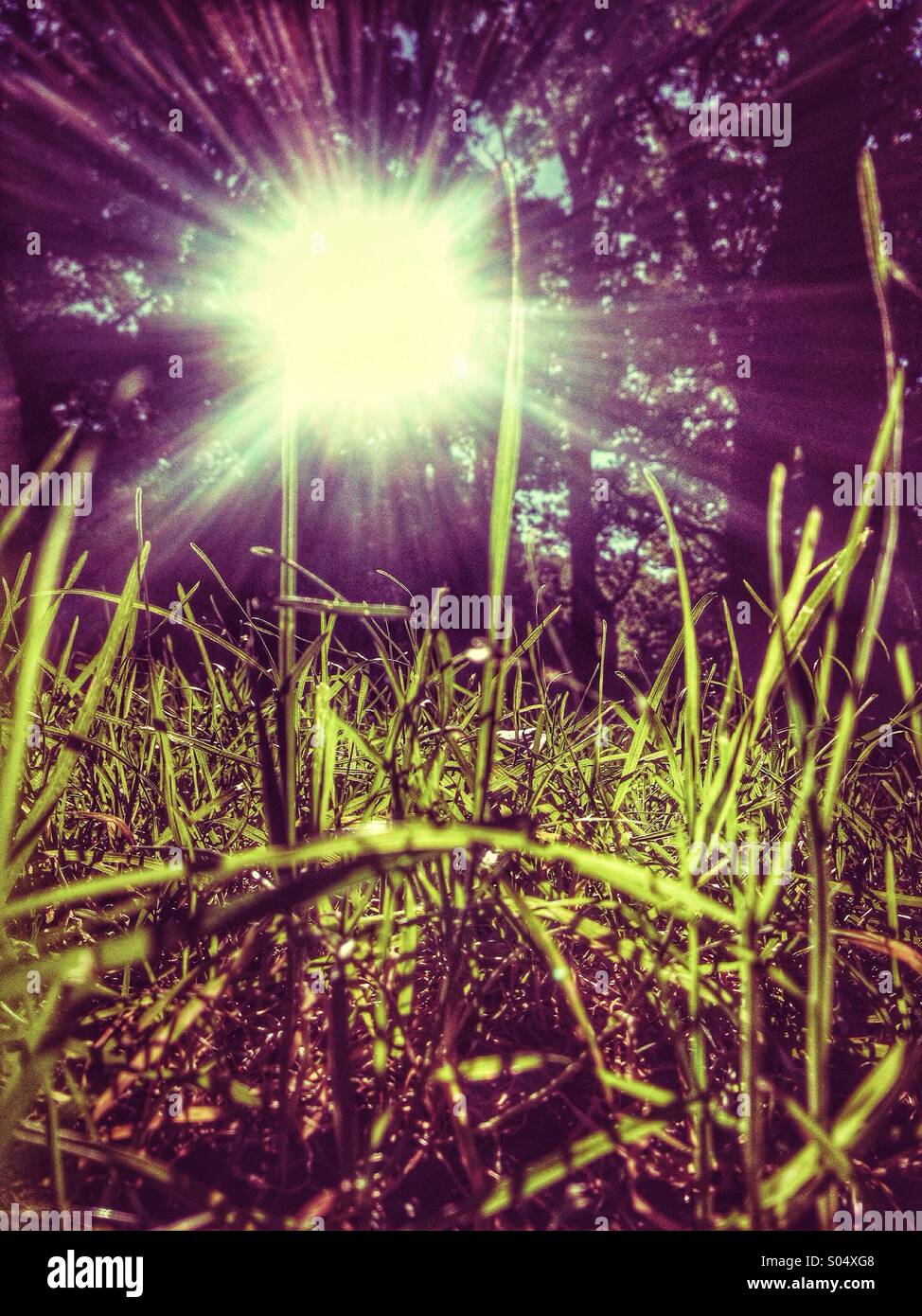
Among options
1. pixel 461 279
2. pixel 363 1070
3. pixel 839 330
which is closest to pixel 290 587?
pixel 363 1070

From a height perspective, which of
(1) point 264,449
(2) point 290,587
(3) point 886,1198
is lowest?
(3) point 886,1198

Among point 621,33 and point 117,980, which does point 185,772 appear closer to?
point 117,980

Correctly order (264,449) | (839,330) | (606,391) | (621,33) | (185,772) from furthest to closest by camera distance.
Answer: (606,391) < (621,33) < (264,449) < (839,330) < (185,772)

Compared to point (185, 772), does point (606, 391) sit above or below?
above

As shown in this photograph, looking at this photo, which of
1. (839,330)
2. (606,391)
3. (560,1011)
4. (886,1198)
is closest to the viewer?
(886,1198)

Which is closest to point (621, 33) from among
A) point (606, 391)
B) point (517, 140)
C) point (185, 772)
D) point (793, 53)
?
point (517, 140)

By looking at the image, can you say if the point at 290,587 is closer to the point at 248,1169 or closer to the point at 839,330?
the point at 248,1169

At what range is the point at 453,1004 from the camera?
420 mm

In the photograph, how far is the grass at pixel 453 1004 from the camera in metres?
0.28

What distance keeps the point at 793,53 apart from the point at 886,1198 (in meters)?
9.78

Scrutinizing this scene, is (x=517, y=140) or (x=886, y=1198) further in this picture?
(x=517, y=140)

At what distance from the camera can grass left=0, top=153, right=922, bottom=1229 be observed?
0.28m

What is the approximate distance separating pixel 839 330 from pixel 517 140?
7.02m

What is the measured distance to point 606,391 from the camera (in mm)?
11469
